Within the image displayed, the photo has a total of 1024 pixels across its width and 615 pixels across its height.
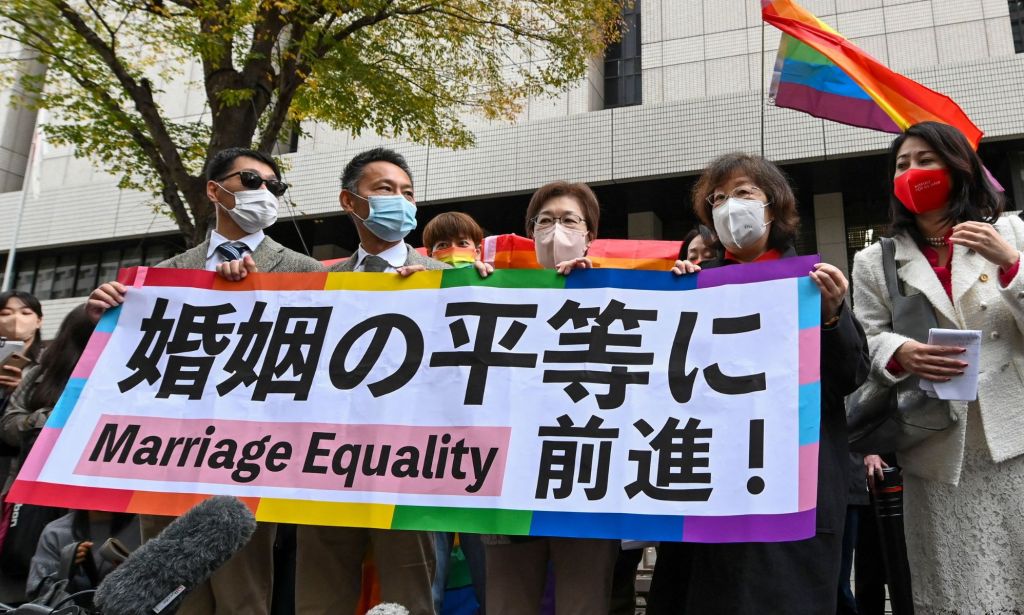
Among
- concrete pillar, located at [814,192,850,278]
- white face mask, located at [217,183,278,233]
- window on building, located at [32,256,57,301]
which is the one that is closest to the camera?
white face mask, located at [217,183,278,233]

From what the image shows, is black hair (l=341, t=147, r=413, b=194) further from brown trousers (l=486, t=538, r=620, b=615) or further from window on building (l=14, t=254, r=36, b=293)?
window on building (l=14, t=254, r=36, b=293)

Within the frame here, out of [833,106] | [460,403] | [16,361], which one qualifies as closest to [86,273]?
[16,361]

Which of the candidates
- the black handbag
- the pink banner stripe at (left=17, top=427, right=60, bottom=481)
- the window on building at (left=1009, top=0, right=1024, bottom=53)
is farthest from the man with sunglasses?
the window on building at (left=1009, top=0, right=1024, bottom=53)

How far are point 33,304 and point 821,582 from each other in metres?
4.07

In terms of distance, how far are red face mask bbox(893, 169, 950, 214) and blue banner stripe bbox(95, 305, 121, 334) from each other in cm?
290

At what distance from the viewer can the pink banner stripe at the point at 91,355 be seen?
279cm

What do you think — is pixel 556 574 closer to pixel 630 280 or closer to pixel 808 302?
pixel 630 280

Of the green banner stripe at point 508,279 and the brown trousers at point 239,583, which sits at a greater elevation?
the green banner stripe at point 508,279

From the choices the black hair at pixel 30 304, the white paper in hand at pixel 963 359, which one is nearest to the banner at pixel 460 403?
the white paper in hand at pixel 963 359

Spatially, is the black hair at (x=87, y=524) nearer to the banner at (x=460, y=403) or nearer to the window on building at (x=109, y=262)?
the banner at (x=460, y=403)

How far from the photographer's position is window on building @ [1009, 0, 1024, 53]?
12.0m

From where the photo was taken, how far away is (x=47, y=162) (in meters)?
17.4

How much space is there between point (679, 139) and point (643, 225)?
2.23m

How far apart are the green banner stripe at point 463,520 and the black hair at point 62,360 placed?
73.4 inches
